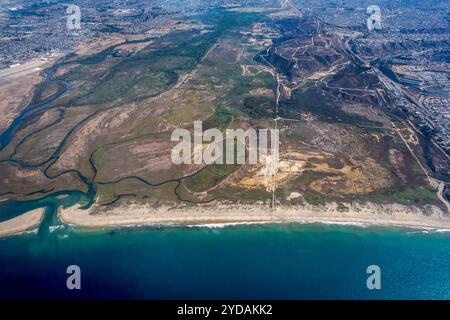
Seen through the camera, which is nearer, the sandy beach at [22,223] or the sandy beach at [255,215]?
the sandy beach at [22,223]

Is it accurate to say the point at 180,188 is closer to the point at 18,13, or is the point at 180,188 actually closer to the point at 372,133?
the point at 372,133

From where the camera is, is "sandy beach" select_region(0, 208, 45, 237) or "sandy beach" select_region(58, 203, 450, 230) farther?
"sandy beach" select_region(58, 203, 450, 230)

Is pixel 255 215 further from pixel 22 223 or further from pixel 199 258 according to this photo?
pixel 22 223

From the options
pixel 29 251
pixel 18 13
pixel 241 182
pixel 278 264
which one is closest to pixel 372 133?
pixel 241 182
